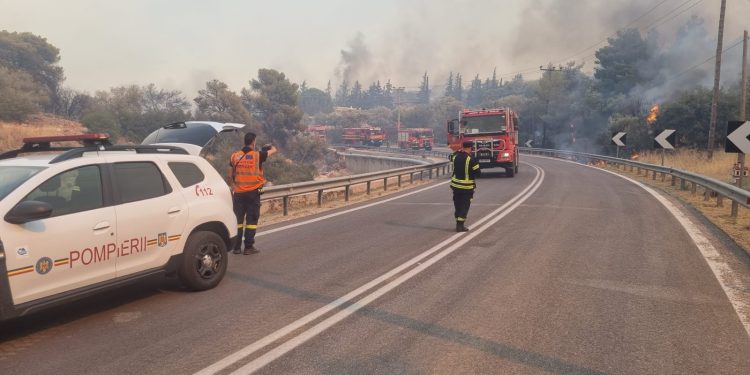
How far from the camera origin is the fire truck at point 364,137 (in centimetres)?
7619

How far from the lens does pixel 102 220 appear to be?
4949 mm

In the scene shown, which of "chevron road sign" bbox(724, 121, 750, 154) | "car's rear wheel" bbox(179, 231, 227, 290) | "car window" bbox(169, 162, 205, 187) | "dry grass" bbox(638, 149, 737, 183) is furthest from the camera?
"dry grass" bbox(638, 149, 737, 183)

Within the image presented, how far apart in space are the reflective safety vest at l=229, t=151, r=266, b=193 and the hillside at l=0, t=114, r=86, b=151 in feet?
79.4

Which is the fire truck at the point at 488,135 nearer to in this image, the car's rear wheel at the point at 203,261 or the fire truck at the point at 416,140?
the car's rear wheel at the point at 203,261

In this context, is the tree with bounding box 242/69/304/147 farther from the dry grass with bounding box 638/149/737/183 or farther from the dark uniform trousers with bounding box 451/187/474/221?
the dark uniform trousers with bounding box 451/187/474/221

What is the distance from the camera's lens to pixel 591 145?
61.0 m

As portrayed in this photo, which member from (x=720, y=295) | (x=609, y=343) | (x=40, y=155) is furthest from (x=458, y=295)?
(x=40, y=155)

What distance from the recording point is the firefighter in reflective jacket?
10.0 metres

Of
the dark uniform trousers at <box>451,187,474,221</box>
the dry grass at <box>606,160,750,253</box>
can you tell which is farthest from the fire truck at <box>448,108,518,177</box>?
the dark uniform trousers at <box>451,187,474,221</box>

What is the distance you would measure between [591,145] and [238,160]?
5945cm

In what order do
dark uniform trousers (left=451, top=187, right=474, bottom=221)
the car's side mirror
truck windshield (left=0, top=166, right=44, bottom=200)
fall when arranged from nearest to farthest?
1. the car's side mirror
2. truck windshield (left=0, top=166, right=44, bottom=200)
3. dark uniform trousers (left=451, top=187, right=474, bottom=221)

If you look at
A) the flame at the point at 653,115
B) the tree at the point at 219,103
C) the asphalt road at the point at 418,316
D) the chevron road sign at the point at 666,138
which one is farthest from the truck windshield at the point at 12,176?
the tree at the point at 219,103

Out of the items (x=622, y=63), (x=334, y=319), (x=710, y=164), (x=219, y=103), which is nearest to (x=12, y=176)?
(x=334, y=319)

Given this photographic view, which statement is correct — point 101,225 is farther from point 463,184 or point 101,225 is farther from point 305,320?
point 463,184
